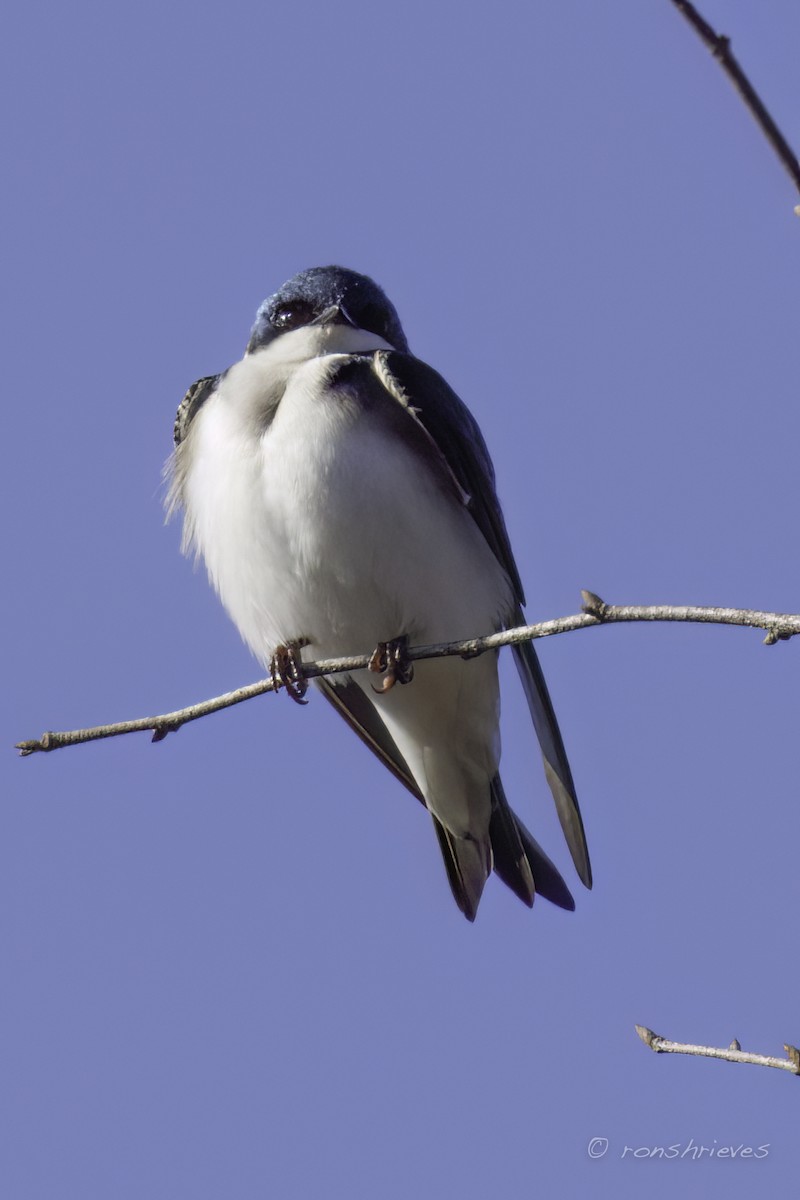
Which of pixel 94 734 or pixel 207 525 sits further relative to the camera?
pixel 207 525

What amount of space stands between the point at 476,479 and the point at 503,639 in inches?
75.0

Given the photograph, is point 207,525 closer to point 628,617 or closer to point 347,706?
point 347,706

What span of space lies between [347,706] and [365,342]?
4.50 feet

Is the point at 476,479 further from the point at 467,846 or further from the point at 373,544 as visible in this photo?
the point at 467,846

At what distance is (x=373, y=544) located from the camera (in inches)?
200

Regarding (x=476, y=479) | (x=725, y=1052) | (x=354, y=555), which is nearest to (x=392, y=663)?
(x=354, y=555)

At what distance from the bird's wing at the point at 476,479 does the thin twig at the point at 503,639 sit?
107cm

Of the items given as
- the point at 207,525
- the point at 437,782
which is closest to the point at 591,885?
the point at 437,782

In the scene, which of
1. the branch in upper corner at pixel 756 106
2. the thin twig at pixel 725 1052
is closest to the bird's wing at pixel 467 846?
the thin twig at pixel 725 1052

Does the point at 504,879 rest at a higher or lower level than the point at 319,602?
lower

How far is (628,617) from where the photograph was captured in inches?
123

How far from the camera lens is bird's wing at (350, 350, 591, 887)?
5.19m

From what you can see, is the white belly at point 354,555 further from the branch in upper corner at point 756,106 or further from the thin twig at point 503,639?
the branch in upper corner at point 756,106

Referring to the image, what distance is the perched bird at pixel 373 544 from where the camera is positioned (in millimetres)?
5043
